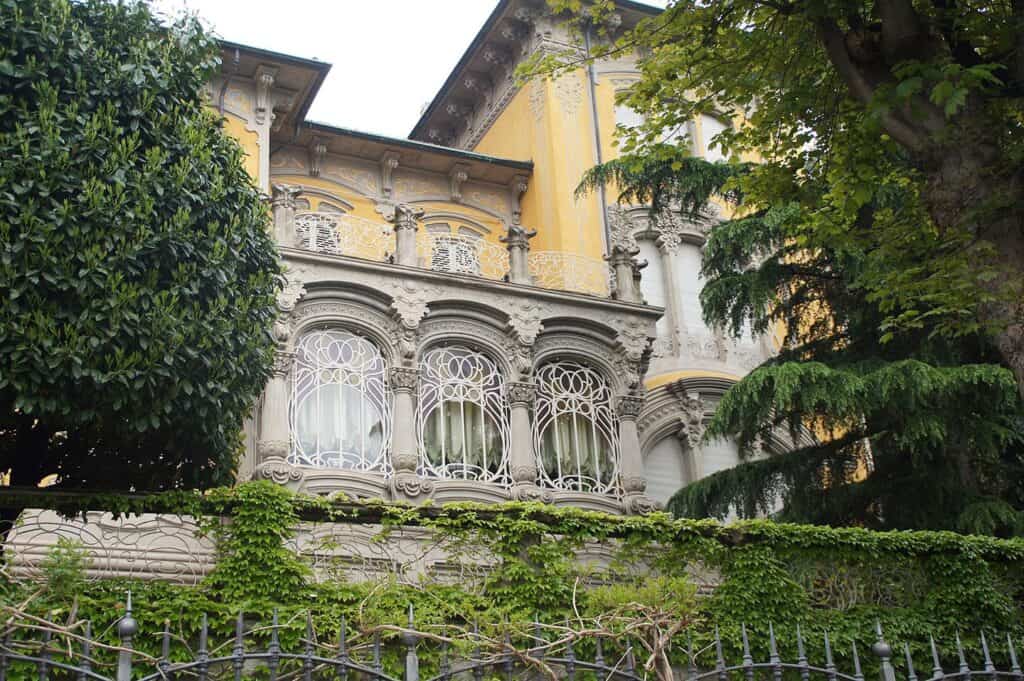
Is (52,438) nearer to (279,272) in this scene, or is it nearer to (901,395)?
(279,272)

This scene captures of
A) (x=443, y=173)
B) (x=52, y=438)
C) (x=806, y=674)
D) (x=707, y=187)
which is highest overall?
(x=443, y=173)

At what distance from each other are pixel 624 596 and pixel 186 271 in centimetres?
470

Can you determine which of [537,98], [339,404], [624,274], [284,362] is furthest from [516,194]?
[284,362]

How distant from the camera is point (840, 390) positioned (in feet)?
43.5

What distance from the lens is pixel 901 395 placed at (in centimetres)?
1315

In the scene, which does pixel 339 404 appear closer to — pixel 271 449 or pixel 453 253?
pixel 271 449

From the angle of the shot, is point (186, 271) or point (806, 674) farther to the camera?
point (186, 271)

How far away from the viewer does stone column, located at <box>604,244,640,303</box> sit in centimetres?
1848

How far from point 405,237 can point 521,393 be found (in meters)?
2.81

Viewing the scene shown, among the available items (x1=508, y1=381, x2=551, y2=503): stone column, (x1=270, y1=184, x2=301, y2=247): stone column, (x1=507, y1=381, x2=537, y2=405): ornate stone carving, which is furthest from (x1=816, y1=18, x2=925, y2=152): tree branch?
(x1=270, y1=184, x2=301, y2=247): stone column

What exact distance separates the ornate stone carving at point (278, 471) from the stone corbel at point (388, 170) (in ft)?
25.6

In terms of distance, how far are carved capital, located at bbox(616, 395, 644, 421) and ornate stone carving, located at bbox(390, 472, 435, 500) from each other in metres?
3.43

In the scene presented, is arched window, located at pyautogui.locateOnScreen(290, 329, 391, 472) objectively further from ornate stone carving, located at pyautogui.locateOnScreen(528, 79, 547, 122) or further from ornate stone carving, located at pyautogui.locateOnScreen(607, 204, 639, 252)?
ornate stone carving, located at pyautogui.locateOnScreen(528, 79, 547, 122)

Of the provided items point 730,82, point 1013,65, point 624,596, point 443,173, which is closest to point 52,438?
point 624,596
